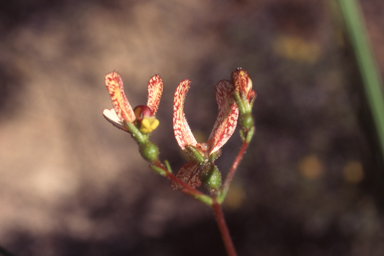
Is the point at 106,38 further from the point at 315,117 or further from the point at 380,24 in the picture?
the point at 380,24

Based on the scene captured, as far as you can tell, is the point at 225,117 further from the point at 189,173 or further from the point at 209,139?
the point at 189,173

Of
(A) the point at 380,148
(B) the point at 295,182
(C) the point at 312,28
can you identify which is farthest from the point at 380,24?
(A) the point at 380,148

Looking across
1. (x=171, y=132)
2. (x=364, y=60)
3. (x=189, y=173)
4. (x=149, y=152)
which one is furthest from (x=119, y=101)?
(x=171, y=132)

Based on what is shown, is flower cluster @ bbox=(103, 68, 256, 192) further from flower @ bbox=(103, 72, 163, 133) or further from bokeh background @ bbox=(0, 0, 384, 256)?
bokeh background @ bbox=(0, 0, 384, 256)

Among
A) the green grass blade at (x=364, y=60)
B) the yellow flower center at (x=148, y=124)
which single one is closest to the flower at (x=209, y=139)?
the yellow flower center at (x=148, y=124)

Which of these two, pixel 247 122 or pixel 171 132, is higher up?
pixel 171 132

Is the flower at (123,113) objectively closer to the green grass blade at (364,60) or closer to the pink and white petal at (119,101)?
the pink and white petal at (119,101)
